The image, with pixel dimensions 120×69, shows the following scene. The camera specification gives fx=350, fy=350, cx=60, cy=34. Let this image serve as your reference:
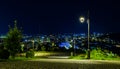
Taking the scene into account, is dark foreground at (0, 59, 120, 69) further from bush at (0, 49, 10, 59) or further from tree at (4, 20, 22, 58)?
tree at (4, 20, 22, 58)

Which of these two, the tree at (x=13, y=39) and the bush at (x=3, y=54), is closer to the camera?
the bush at (x=3, y=54)

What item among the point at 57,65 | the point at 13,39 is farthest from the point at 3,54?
the point at 57,65

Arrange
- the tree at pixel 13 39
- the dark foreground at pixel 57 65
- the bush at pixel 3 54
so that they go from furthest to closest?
the tree at pixel 13 39 < the bush at pixel 3 54 < the dark foreground at pixel 57 65

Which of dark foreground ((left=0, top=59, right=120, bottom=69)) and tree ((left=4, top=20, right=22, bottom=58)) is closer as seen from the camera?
dark foreground ((left=0, top=59, right=120, bottom=69))

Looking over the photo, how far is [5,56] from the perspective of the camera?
41.8m

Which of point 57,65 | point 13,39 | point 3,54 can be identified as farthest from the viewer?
point 13,39

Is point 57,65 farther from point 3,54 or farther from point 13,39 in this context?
point 13,39

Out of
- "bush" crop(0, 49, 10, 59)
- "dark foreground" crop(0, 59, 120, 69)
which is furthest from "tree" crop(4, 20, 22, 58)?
"dark foreground" crop(0, 59, 120, 69)

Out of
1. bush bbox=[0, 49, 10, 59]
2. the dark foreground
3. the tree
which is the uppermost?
the tree

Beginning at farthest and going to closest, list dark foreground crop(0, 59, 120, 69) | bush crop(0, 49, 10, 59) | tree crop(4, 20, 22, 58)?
tree crop(4, 20, 22, 58), bush crop(0, 49, 10, 59), dark foreground crop(0, 59, 120, 69)

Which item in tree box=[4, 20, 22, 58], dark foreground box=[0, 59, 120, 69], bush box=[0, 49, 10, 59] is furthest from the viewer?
tree box=[4, 20, 22, 58]

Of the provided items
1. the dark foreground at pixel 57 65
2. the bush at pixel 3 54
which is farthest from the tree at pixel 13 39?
the dark foreground at pixel 57 65

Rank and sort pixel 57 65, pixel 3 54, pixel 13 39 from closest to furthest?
pixel 57 65, pixel 3 54, pixel 13 39

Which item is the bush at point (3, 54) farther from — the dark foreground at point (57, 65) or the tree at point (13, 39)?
the dark foreground at point (57, 65)
